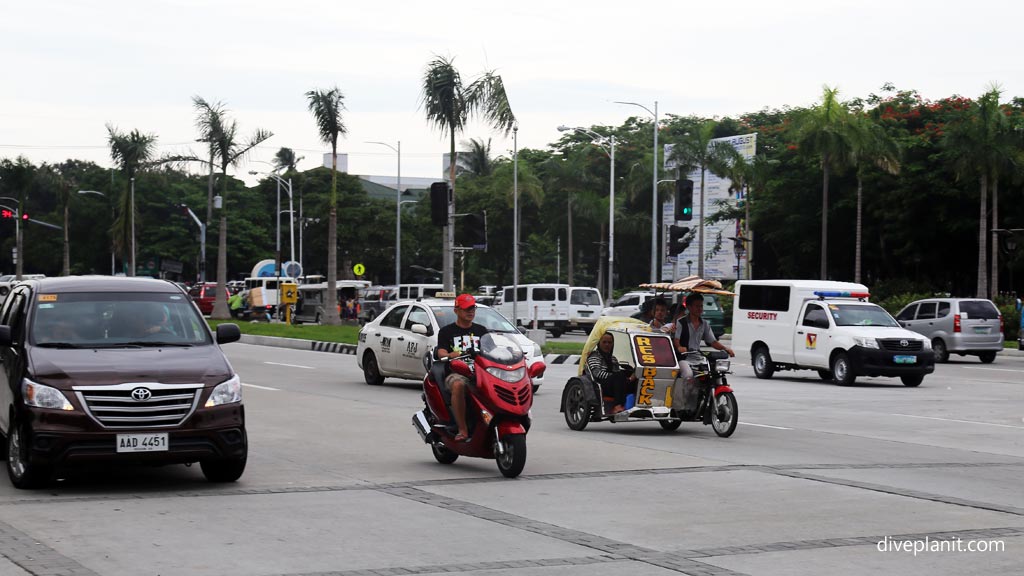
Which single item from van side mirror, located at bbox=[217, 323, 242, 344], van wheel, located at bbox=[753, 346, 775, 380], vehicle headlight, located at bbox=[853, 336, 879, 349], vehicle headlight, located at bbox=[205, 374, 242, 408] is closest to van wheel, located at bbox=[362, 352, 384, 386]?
van wheel, located at bbox=[753, 346, 775, 380]

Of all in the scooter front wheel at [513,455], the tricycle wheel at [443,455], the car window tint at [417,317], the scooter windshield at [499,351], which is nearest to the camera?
the scooter front wheel at [513,455]

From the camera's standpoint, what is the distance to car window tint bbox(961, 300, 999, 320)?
111 feet

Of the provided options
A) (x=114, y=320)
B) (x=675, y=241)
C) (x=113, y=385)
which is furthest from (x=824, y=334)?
(x=113, y=385)

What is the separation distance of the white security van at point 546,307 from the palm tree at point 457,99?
9.26m

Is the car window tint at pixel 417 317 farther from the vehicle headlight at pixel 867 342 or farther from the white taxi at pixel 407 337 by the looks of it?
the vehicle headlight at pixel 867 342

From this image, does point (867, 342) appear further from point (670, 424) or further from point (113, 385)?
point (113, 385)

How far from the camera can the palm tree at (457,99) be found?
3872 centimetres

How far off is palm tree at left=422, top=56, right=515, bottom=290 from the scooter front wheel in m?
27.9

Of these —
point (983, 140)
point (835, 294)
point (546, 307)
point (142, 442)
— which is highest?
point (983, 140)

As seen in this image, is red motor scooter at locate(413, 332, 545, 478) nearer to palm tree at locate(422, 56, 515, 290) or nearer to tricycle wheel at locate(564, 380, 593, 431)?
tricycle wheel at locate(564, 380, 593, 431)

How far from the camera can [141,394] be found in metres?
9.69

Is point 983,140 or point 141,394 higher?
point 983,140

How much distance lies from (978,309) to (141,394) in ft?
92.9

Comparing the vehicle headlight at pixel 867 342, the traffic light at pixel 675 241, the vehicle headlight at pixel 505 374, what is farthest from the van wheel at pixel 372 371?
the vehicle headlight at pixel 505 374
